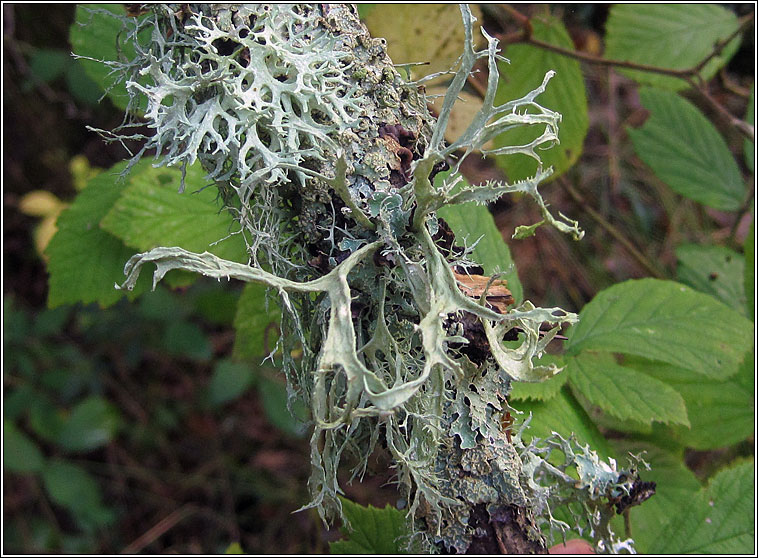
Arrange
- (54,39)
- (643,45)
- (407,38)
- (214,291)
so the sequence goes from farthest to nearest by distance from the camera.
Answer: (54,39) < (214,291) < (643,45) < (407,38)

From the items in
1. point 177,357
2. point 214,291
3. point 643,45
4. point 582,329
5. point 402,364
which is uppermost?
point 643,45

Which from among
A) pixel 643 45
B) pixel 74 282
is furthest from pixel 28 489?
pixel 643 45

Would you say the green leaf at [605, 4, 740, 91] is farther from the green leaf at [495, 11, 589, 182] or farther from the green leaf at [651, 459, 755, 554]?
the green leaf at [651, 459, 755, 554]

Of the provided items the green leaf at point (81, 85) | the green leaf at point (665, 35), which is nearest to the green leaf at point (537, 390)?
the green leaf at point (665, 35)

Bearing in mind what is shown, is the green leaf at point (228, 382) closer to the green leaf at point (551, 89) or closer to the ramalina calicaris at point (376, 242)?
the green leaf at point (551, 89)

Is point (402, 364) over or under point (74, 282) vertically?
over

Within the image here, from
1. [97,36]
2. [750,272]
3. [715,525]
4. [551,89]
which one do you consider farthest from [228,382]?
[750,272]

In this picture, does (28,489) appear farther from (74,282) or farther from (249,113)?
(249,113)
